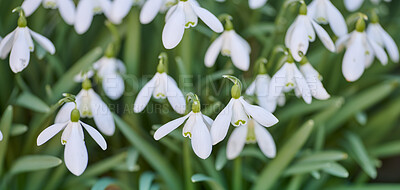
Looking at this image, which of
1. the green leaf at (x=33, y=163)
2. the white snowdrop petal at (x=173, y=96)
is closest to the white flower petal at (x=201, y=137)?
the white snowdrop petal at (x=173, y=96)

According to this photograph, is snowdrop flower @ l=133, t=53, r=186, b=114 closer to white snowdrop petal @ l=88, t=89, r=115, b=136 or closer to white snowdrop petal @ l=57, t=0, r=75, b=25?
white snowdrop petal @ l=88, t=89, r=115, b=136

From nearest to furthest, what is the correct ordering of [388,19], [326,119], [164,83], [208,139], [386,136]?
[208,139] < [164,83] < [326,119] < [386,136] < [388,19]

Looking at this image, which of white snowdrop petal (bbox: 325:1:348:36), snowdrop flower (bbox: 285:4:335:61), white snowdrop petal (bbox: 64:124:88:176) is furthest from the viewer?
white snowdrop petal (bbox: 325:1:348:36)

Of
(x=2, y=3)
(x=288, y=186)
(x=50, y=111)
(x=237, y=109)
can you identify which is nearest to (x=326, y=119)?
(x=288, y=186)

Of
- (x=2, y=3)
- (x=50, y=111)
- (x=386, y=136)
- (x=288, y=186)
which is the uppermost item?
(x=2, y=3)

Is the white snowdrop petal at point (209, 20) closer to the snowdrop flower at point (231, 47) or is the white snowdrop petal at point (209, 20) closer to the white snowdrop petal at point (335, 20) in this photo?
the snowdrop flower at point (231, 47)

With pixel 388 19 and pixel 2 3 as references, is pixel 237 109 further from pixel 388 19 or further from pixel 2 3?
pixel 388 19

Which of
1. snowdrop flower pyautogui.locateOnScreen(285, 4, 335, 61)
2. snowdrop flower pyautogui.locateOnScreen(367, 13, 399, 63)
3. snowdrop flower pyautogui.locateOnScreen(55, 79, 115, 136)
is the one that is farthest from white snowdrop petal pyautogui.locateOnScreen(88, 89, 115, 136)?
snowdrop flower pyautogui.locateOnScreen(367, 13, 399, 63)
